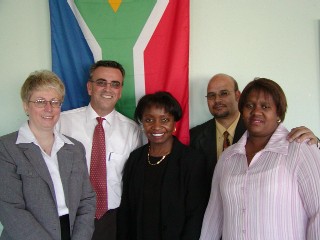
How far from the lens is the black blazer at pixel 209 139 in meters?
2.01

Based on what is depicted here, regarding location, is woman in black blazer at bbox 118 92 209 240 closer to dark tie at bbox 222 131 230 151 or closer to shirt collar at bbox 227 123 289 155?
dark tie at bbox 222 131 230 151

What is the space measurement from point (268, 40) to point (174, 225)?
1.51 m

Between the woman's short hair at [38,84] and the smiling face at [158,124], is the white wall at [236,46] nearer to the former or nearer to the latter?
the smiling face at [158,124]

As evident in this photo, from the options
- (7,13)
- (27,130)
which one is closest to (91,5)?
(7,13)

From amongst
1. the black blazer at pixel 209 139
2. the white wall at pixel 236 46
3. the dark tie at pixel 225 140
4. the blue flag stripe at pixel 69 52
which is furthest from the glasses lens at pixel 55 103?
the dark tie at pixel 225 140

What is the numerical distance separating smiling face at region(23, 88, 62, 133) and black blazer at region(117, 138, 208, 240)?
1.89 ft

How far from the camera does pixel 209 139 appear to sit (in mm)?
2088

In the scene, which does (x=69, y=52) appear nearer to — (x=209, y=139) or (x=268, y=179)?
(x=209, y=139)

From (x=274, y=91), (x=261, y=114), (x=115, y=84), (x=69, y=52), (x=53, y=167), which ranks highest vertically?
(x=69, y=52)

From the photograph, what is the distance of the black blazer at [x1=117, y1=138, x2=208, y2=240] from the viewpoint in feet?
5.49

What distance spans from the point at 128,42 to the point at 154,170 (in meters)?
0.99

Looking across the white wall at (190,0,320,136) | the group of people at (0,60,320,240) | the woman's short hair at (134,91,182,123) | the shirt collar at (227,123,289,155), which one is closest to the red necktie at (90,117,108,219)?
the group of people at (0,60,320,240)

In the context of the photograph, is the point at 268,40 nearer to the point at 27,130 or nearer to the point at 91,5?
the point at 91,5

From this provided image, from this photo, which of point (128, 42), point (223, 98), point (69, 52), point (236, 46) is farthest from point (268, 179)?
point (69, 52)
